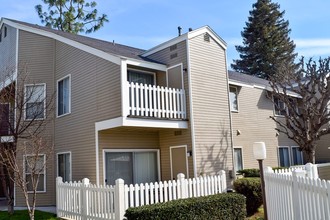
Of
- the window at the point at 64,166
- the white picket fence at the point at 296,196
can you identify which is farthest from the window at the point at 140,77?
the white picket fence at the point at 296,196

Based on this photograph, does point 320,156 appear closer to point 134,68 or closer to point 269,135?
point 269,135

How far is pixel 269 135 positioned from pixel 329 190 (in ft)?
49.9

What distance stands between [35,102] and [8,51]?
13.1 ft

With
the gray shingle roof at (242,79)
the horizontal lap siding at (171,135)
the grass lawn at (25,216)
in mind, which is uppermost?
the gray shingle roof at (242,79)

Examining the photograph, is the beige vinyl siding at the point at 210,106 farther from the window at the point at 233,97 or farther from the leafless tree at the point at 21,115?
the leafless tree at the point at 21,115

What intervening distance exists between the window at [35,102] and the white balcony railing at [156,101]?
17.1 ft

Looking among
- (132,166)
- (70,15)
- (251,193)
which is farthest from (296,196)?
(70,15)

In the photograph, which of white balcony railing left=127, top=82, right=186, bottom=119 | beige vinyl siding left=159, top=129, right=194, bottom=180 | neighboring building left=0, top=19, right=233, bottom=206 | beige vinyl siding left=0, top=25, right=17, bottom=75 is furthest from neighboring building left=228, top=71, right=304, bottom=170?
beige vinyl siding left=0, top=25, right=17, bottom=75

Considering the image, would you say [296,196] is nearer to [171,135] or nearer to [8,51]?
[171,135]

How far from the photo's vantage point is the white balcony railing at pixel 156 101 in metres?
11.5

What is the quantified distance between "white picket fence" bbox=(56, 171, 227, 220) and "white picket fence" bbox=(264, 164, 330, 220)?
292 centimetres

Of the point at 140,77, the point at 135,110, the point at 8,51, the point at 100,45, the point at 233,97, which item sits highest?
the point at 8,51

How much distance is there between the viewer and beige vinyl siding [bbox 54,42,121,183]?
1215 cm

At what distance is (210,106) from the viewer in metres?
13.6
